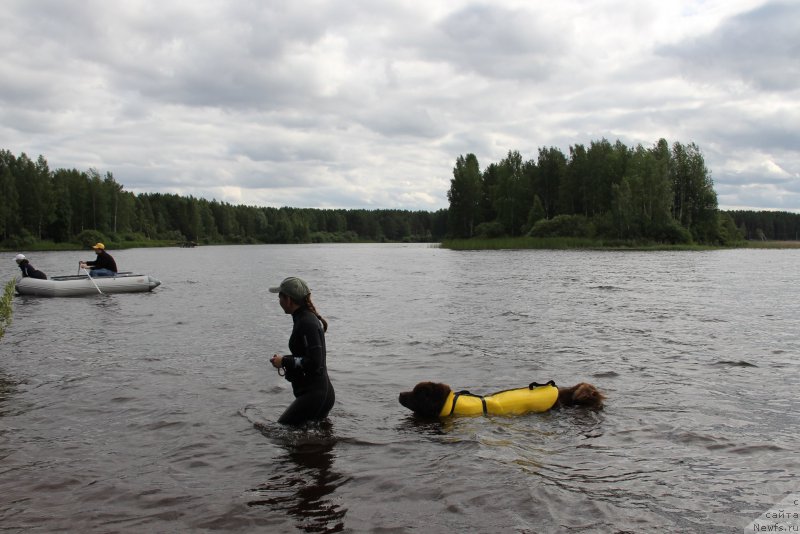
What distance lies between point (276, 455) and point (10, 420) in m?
4.43

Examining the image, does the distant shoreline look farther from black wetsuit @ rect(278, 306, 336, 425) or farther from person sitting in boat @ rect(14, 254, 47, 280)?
black wetsuit @ rect(278, 306, 336, 425)

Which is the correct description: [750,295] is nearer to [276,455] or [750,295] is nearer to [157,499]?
[276,455]

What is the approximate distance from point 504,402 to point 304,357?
3.15 metres

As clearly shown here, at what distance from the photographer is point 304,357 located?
24.0 ft

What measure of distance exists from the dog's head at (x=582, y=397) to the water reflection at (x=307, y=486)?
11.8ft

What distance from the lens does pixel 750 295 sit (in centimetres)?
2439

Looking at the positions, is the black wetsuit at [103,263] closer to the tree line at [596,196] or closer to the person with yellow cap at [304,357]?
the person with yellow cap at [304,357]

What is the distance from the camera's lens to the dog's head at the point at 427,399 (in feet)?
27.6

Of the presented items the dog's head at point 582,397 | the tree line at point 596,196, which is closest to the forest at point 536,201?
the tree line at point 596,196

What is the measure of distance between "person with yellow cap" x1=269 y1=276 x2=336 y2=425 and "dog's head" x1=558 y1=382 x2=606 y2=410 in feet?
11.9

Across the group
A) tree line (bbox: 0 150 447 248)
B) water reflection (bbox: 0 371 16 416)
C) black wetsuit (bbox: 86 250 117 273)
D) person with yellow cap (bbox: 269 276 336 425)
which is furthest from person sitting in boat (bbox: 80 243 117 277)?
tree line (bbox: 0 150 447 248)

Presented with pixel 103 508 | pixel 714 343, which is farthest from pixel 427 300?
pixel 103 508

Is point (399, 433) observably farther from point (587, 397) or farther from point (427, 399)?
point (587, 397)

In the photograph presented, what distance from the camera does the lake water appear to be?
5.60 meters
